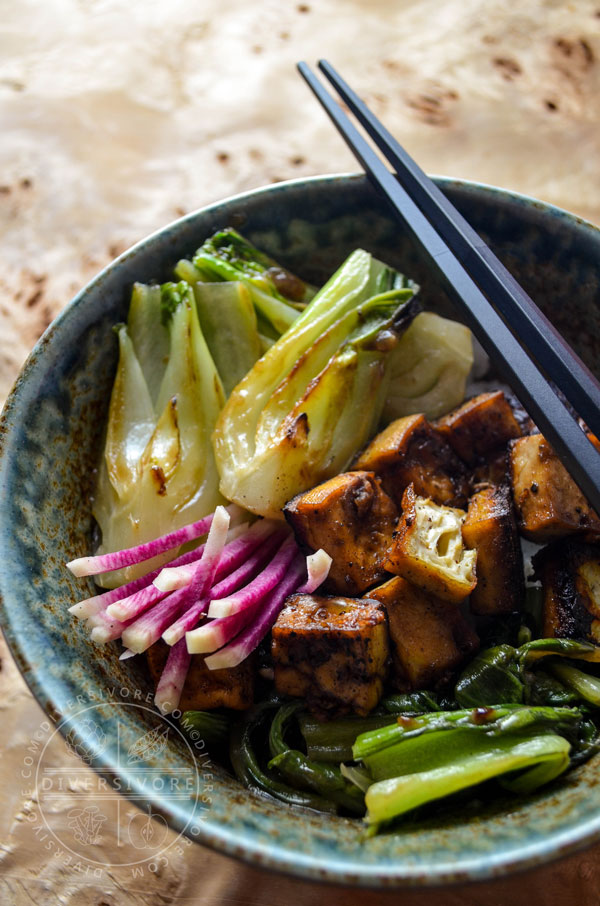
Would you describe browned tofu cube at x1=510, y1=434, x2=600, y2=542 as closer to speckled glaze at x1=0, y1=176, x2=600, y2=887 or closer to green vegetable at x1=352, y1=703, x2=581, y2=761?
green vegetable at x1=352, y1=703, x2=581, y2=761

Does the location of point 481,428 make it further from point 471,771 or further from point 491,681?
point 471,771

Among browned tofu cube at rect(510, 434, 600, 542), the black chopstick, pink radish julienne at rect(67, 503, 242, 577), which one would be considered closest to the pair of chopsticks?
the black chopstick

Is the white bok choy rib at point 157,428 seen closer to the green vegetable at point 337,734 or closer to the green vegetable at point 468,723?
the green vegetable at point 337,734

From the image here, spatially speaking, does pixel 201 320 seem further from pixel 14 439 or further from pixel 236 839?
pixel 236 839

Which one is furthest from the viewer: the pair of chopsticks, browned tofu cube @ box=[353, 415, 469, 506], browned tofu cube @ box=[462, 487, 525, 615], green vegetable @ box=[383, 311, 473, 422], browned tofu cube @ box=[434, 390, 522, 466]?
green vegetable @ box=[383, 311, 473, 422]

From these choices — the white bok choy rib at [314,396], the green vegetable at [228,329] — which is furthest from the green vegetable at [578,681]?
the green vegetable at [228,329]

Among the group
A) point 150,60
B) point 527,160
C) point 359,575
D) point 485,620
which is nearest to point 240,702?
point 359,575

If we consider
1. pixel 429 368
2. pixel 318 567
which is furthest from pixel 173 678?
pixel 429 368
